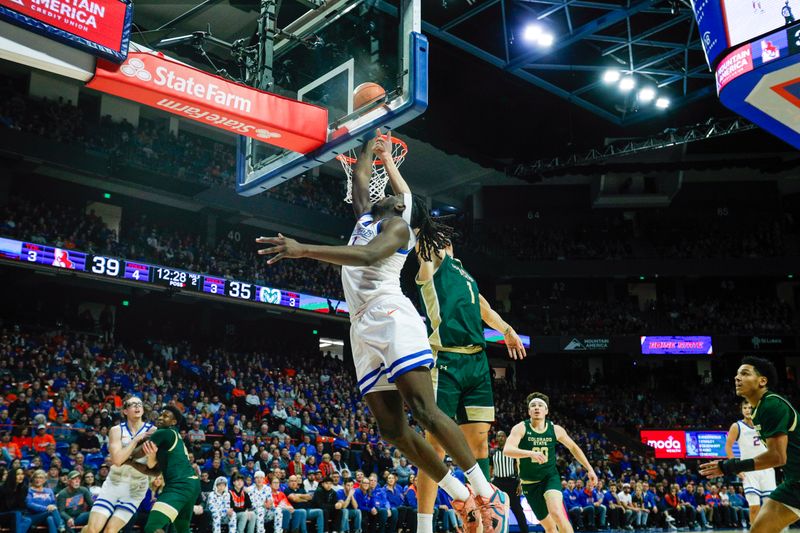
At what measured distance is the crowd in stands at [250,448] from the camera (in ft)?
39.2

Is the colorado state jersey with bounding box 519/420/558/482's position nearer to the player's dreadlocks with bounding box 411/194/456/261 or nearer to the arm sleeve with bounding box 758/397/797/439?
the arm sleeve with bounding box 758/397/797/439

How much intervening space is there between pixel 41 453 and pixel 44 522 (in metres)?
2.95

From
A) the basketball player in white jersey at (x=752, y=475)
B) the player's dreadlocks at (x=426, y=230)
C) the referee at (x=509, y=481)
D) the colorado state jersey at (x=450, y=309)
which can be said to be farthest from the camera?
the referee at (x=509, y=481)

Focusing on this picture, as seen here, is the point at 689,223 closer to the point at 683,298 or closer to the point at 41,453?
the point at 683,298

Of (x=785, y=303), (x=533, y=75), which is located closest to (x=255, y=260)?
(x=533, y=75)

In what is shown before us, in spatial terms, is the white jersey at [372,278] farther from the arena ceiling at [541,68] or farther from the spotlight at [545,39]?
the spotlight at [545,39]

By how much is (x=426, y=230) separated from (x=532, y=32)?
1758 cm

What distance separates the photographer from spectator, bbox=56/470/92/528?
414 inches

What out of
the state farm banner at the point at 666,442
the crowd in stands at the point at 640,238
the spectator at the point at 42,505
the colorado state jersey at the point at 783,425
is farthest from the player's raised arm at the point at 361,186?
the crowd in stands at the point at 640,238

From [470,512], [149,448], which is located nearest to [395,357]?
[470,512]

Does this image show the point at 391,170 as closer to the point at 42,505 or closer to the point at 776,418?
the point at 776,418

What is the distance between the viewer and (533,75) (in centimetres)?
2419

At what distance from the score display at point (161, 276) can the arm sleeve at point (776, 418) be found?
17226 mm

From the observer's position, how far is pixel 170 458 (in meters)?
6.60
